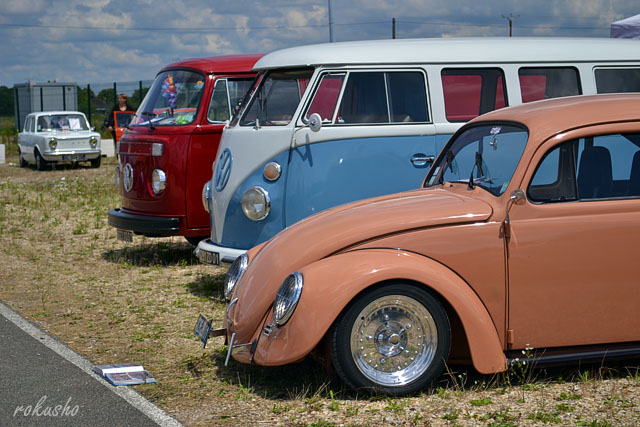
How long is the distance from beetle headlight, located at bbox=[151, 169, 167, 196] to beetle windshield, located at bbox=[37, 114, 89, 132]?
53.7ft

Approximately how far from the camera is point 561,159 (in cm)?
481

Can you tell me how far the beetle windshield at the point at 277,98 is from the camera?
7.42m

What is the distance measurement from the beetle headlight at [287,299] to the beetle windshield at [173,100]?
485cm

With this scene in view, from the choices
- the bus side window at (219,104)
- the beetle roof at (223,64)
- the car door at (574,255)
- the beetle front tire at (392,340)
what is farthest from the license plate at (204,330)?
the beetle roof at (223,64)

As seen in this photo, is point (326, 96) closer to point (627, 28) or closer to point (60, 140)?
point (627, 28)

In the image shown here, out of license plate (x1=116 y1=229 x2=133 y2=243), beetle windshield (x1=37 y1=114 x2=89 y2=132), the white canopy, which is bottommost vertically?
license plate (x1=116 y1=229 x2=133 y2=243)

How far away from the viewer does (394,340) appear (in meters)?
4.57

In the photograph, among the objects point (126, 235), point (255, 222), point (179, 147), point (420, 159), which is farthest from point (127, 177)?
point (420, 159)

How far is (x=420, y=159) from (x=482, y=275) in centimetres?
279

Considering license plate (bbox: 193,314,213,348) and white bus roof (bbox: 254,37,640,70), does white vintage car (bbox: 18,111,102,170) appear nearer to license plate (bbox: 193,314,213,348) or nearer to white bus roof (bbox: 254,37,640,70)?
white bus roof (bbox: 254,37,640,70)

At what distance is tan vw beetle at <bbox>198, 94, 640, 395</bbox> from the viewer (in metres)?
4.51

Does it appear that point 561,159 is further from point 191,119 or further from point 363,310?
point 191,119

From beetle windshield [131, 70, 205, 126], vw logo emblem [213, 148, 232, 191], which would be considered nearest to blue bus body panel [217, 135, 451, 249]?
vw logo emblem [213, 148, 232, 191]

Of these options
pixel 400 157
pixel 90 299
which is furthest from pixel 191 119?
pixel 400 157
